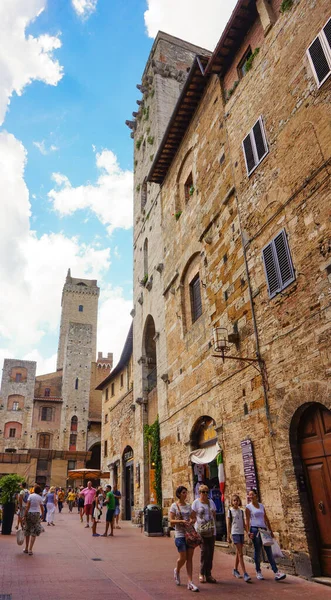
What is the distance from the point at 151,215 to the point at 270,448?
13.5m

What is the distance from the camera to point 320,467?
719 cm

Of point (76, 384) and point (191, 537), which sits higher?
point (76, 384)

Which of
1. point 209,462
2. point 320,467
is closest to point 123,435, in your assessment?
point 209,462

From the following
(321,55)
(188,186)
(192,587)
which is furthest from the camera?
(188,186)

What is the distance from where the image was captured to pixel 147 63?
23.8 m

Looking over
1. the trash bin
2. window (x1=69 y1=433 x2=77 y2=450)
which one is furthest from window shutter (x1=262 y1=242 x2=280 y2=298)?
window (x1=69 y1=433 x2=77 y2=450)

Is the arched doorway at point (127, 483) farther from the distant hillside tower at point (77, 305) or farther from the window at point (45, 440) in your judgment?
the distant hillside tower at point (77, 305)

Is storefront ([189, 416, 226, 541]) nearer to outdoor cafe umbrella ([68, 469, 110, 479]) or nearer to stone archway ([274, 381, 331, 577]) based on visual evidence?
stone archway ([274, 381, 331, 577])

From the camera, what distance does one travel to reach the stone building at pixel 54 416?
40.9 m

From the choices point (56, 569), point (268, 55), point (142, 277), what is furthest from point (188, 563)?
point (142, 277)

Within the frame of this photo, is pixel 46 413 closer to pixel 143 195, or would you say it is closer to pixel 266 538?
pixel 143 195

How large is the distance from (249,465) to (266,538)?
2.01 meters

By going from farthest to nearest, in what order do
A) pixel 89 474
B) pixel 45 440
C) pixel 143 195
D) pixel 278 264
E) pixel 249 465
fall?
pixel 45 440, pixel 89 474, pixel 143 195, pixel 249 465, pixel 278 264

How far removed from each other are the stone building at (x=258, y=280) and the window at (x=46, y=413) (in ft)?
120
